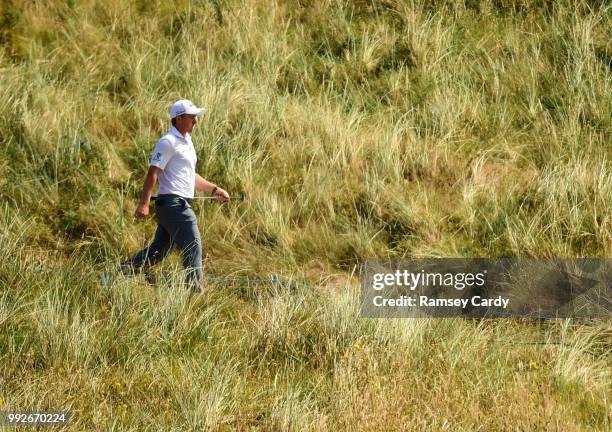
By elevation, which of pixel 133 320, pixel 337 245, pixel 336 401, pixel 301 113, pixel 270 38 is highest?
pixel 270 38

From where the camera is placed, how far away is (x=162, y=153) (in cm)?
835

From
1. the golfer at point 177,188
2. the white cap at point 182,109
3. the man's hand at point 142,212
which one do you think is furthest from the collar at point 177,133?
the man's hand at point 142,212

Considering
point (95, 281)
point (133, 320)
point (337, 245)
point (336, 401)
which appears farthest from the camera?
point (337, 245)

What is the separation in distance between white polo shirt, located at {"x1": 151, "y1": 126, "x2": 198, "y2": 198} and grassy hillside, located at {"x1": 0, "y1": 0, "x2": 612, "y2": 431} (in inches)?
30.8

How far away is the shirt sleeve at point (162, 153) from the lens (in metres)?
8.34

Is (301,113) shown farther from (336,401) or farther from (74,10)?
(336,401)

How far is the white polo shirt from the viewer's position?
8352mm

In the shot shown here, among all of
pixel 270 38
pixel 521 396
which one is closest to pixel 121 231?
pixel 270 38

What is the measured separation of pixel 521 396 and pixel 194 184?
3461 mm

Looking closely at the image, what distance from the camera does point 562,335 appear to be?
25.0 ft

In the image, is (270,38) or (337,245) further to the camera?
(270,38)

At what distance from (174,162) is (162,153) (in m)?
0.14

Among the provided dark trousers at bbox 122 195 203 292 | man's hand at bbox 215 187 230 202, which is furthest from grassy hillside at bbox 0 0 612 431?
man's hand at bbox 215 187 230 202

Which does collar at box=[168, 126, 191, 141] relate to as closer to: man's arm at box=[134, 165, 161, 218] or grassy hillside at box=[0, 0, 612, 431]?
man's arm at box=[134, 165, 161, 218]
